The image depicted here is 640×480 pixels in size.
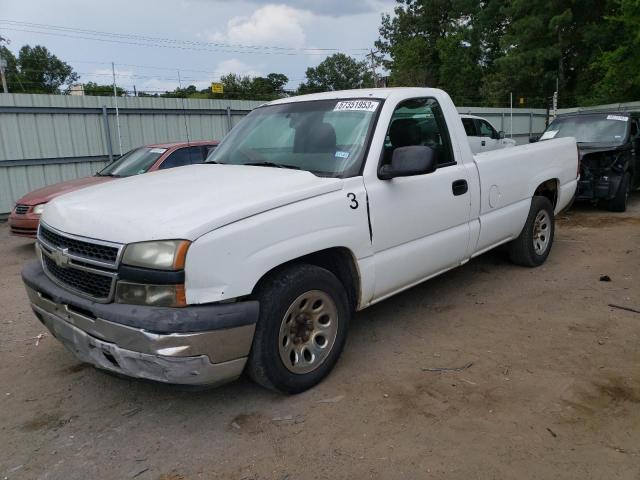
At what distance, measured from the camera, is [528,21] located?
110 ft

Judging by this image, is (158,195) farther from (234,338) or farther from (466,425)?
(466,425)

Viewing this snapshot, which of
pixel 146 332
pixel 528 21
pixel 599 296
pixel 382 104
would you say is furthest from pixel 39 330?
pixel 528 21

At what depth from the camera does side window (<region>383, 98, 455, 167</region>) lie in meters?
3.97

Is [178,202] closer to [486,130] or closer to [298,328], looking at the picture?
[298,328]

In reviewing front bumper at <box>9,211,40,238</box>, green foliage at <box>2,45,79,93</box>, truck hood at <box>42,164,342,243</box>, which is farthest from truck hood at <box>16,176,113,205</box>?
green foliage at <box>2,45,79,93</box>

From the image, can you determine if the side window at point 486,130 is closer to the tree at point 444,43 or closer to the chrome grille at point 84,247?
the chrome grille at point 84,247

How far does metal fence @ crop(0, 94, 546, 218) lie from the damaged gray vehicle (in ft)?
28.6

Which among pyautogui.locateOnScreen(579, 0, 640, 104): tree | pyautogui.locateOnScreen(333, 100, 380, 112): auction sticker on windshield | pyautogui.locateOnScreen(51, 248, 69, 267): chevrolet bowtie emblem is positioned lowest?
pyautogui.locateOnScreen(51, 248, 69, 267): chevrolet bowtie emblem

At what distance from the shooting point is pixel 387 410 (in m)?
3.15

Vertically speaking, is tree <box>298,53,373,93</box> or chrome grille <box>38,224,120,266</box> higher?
tree <box>298,53,373,93</box>

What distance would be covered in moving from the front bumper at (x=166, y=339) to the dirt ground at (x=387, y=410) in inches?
17.0

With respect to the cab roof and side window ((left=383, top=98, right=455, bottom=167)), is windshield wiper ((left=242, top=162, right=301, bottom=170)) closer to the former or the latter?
side window ((left=383, top=98, right=455, bottom=167))

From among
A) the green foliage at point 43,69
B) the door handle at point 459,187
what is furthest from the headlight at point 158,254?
the green foliage at point 43,69

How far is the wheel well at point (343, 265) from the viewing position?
349 cm
